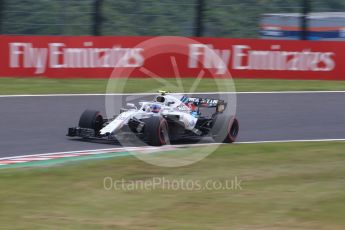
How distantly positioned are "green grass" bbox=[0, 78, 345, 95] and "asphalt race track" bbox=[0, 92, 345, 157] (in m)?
0.94

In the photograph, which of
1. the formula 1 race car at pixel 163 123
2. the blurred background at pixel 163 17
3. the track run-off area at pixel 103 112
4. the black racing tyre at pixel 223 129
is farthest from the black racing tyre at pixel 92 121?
the blurred background at pixel 163 17

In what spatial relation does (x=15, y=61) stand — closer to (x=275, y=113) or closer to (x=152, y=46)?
(x=152, y=46)

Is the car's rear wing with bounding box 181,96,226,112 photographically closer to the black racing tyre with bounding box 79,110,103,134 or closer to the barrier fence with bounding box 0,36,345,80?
the black racing tyre with bounding box 79,110,103,134

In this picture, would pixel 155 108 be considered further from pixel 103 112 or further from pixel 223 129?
pixel 103 112

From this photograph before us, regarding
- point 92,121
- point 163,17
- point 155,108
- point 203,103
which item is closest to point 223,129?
point 203,103

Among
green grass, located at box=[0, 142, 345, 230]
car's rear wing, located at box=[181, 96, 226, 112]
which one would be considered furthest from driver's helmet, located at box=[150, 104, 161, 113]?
green grass, located at box=[0, 142, 345, 230]

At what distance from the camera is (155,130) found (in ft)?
38.3

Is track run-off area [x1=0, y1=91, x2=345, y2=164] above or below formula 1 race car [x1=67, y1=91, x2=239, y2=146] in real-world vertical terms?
below

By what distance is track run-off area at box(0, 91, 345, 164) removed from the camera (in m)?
11.9

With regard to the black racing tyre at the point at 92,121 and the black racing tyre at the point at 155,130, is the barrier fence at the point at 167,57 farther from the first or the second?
the black racing tyre at the point at 155,130

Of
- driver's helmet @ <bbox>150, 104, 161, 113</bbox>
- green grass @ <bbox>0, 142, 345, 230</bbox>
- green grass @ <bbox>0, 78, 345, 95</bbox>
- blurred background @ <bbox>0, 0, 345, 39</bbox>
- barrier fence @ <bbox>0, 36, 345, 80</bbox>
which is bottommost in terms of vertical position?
green grass @ <bbox>0, 142, 345, 230</bbox>

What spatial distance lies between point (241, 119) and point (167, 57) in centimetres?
558

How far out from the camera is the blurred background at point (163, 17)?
20016mm

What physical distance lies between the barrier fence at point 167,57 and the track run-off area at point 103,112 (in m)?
1.85
